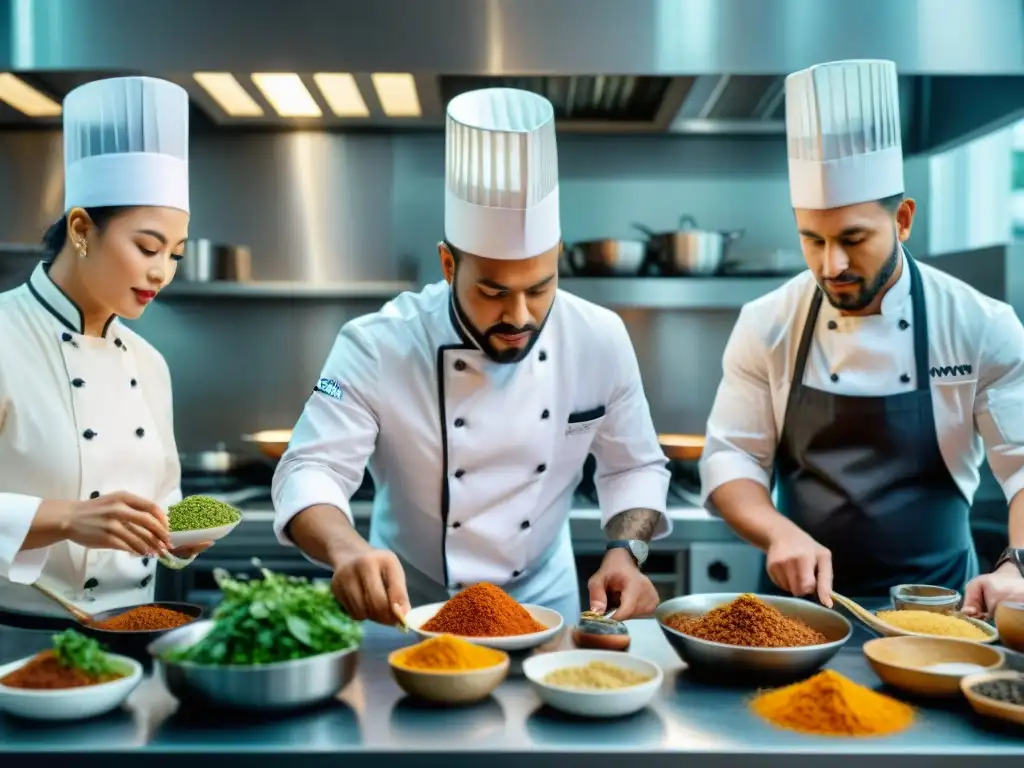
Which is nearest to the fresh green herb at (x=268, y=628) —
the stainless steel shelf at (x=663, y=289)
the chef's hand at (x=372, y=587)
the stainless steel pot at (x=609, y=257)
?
the chef's hand at (x=372, y=587)

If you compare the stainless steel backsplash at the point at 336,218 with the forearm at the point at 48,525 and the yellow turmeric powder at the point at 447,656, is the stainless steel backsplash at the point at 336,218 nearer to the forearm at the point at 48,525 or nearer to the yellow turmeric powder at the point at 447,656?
the forearm at the point at 48,525

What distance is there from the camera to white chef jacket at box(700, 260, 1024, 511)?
2.22 m

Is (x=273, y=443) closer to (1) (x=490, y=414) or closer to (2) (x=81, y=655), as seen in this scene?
(1) (x=490, y=414)

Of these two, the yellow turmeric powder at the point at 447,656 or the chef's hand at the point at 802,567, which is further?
the chef's hand at the point at 802,567

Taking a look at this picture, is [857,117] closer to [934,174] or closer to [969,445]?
[969,445]

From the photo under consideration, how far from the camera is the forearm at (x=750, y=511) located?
210 centimetres

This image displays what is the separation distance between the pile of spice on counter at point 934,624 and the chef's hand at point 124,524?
1266mm

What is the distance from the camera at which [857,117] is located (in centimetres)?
214

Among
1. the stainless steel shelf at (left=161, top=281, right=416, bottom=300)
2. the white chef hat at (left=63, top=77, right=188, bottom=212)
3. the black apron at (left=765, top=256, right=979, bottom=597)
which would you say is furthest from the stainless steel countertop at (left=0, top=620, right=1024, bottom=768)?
the stainless steel shelf at (left=161, top=281, right=416, bottom=300)

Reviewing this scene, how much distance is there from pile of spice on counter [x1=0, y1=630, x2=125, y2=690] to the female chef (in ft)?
1.55

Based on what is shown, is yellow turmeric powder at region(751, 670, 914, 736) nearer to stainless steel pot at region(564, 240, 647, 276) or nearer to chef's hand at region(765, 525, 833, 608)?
chef's hand at region(765, 525, 833, 608)

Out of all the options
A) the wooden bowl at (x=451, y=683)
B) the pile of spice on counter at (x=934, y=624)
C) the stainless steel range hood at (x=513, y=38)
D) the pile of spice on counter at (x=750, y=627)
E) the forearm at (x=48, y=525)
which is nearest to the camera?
the wooden bowl at (x=451, y=683)

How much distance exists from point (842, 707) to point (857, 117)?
54.5 inches

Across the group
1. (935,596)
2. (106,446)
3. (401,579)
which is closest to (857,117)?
(935,596)
